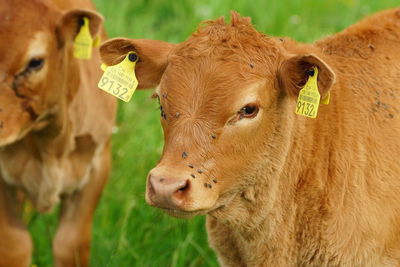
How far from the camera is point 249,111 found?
12.0 ft

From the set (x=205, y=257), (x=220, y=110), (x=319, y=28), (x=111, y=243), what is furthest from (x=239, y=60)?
(x=319, y=28)

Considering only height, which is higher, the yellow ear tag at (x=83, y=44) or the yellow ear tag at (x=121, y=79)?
the yellow ear tag at (x=83, y=44)

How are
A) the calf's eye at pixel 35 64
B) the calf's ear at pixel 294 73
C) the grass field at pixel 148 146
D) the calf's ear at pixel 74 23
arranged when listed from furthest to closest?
the grass field at pixel 148 146, the calf's ear at pixel 74 23, the calf's eye at pixel 35 64, the calf's ear at pixel 294 73

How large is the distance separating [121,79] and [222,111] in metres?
0.72

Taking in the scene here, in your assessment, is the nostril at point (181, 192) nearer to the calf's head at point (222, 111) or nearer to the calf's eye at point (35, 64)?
the calf's head at point (222, 111)

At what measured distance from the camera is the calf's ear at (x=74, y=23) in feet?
16.5

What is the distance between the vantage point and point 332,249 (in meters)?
3.95

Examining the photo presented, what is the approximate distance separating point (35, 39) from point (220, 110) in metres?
1.71

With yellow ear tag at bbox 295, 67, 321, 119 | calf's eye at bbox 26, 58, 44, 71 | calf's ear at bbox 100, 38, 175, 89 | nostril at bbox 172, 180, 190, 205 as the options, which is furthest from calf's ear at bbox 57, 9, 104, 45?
nostril at bbox 172, 180, 190, 205

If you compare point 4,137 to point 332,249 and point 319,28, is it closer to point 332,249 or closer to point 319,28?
point 332,249

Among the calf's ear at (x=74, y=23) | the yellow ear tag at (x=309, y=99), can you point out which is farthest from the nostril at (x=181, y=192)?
the calf's ear at (x=74, y=23)

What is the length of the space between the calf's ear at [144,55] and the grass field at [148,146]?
1112 millimetres

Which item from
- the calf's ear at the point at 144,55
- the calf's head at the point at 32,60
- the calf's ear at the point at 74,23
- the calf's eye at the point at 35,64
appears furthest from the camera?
the calf's ear at the point at 74,23

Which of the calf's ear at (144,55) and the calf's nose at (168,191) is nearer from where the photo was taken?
the calf's nose at (168,191)
